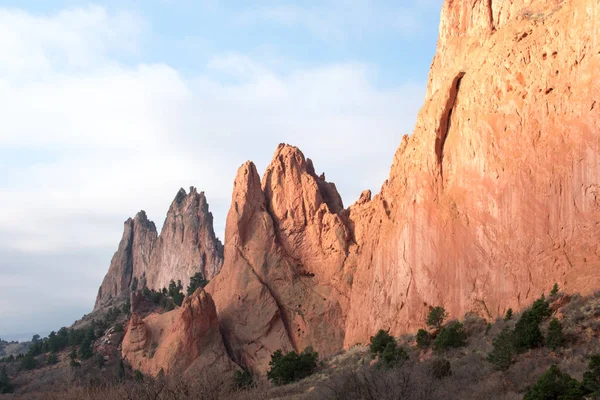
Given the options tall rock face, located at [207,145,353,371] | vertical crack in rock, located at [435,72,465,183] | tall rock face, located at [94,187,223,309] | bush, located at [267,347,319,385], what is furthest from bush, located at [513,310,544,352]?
tall rock face, located at [94,187,223,309]

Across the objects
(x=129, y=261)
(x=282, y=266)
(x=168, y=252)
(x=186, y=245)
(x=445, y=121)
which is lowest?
(x=282, y=266)

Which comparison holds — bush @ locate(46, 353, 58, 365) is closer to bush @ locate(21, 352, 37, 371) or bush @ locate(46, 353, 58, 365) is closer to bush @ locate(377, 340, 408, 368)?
bush @ locate(21, 352, 37, 371)

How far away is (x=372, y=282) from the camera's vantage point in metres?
46.2

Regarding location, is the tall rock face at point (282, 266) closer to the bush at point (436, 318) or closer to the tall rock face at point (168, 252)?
the bush at point (436, 318)

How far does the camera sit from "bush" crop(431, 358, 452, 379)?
2846cm

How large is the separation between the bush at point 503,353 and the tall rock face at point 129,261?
78287 mm

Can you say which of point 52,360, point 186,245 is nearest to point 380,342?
point 52,360

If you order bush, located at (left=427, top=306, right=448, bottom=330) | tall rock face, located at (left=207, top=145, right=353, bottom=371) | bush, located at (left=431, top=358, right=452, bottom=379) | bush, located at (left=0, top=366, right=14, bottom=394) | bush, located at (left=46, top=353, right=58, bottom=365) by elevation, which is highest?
tall rock face, located at (left=207, top=145, right=353, bottom=371)

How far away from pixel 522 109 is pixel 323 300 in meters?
23.1

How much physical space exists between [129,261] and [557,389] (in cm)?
9058

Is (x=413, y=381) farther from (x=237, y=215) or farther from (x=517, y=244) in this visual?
(x=237, y=215)

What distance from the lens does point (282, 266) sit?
5362cm

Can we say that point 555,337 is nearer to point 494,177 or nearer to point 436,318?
point 436,318

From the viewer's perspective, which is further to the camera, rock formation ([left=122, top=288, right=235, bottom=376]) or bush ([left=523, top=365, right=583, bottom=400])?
rock formation ([left=122, top=288, right=235, bottom=376])
